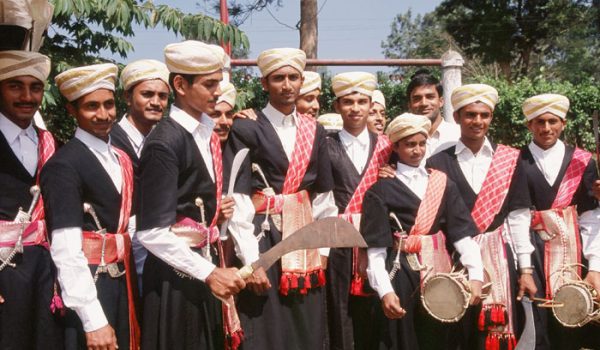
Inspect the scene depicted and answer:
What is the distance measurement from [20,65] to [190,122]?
83 centimetres

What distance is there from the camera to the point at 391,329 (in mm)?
4215

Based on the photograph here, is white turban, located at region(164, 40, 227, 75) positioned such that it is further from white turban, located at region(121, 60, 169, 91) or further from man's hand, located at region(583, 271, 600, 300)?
man's hand, located at region(583, 271, 600, 300)

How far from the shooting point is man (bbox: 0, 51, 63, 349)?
3109 mm

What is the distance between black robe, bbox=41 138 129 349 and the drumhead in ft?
9.47

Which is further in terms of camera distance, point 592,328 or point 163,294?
point 592,328

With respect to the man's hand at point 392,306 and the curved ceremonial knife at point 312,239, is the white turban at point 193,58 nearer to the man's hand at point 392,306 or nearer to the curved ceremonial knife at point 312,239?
the curved ceremonial knife at point 312,239

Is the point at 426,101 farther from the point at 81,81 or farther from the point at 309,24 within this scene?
the point at 309,24

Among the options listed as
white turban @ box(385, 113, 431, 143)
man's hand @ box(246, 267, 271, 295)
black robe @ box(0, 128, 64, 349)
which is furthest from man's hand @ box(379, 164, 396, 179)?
black robe @ box(0, 128, 64, 349)

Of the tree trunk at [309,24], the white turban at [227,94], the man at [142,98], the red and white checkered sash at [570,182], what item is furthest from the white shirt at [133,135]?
the tree trunk at [309,24]

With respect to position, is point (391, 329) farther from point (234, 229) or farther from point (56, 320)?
point (56, 320)

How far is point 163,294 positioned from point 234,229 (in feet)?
2.42

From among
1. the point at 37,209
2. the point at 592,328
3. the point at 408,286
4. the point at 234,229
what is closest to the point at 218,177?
the point at 234,229

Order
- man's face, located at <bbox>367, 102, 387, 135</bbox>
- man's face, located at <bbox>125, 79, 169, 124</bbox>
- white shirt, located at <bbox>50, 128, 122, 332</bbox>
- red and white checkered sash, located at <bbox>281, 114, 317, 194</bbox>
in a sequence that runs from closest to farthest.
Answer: white shirt, located at <bbox>50, 128, 122, 332</bbox>, red and white checkered sash, located at <bbox>281, 114, 317, 194</bbox>, man's face, located at <bbox>125, 79, 169, 124</bbox>, man's face, located at <bbox>367, 102, 387, 135</bbox>

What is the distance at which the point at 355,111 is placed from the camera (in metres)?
4.82
